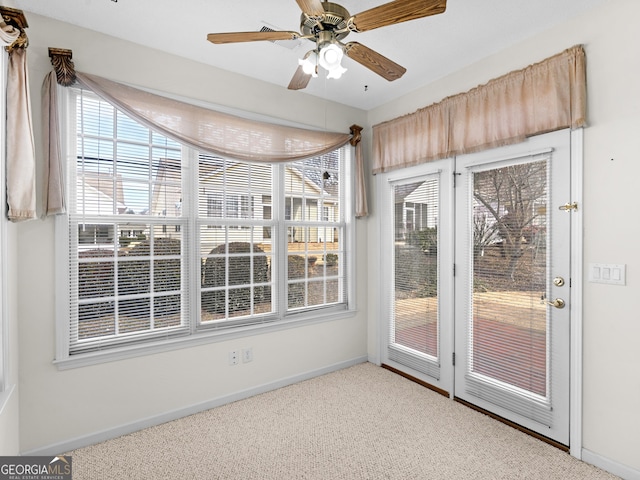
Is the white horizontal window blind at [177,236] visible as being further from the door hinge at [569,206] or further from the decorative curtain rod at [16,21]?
the door hinge at [569,206]

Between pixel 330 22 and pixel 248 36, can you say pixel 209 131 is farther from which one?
pixel 330 22

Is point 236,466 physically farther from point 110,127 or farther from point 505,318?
point 110,127

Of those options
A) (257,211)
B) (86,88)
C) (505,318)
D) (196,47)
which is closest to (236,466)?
(257,211)

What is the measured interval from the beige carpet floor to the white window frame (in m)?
0.57

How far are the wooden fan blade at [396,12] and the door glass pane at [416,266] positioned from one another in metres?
1.70

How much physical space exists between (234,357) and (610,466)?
2.58m

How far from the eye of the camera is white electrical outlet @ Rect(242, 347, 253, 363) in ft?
9.61

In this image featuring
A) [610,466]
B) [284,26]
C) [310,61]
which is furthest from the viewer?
[284,26]

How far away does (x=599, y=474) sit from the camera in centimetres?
198

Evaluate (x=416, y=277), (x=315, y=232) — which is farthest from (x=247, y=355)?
(x=416, y=277)

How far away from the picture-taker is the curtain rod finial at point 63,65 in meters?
2.11

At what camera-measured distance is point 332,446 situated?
7.41 feet

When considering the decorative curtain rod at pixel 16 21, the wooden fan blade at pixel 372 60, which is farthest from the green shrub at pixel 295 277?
the decorative curtain rod at pixel 16 21

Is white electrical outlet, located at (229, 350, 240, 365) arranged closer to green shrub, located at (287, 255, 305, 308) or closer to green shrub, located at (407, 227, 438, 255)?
green shrub, located at (287, 255, 305, 308)
